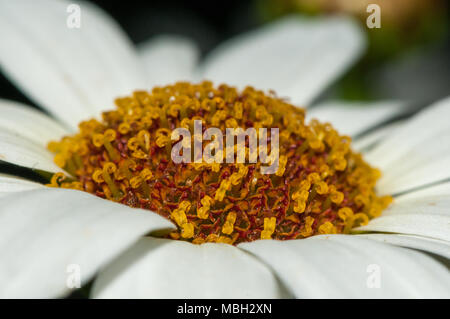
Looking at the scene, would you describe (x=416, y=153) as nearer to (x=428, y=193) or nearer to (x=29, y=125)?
(x=428, y=193)

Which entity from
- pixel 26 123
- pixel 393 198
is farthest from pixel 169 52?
pixel 393 198

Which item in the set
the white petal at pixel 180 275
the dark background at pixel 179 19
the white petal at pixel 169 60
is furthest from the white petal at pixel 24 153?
the dark background at pixel 179 19

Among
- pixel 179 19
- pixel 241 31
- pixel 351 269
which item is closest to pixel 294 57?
pixel 351 269

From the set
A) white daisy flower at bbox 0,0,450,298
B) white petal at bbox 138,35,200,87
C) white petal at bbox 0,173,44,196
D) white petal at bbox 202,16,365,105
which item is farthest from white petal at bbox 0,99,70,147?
white petal at bbox 202,16,365,105

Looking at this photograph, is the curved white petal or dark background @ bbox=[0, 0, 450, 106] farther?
dark background @ bbox=[0, 0, 450, 106]

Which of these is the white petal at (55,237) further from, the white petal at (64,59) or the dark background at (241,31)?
the dark background at (241,31)

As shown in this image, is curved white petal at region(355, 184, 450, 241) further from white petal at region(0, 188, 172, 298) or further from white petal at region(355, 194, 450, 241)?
white petal at region(0, 188, 172, 298)
